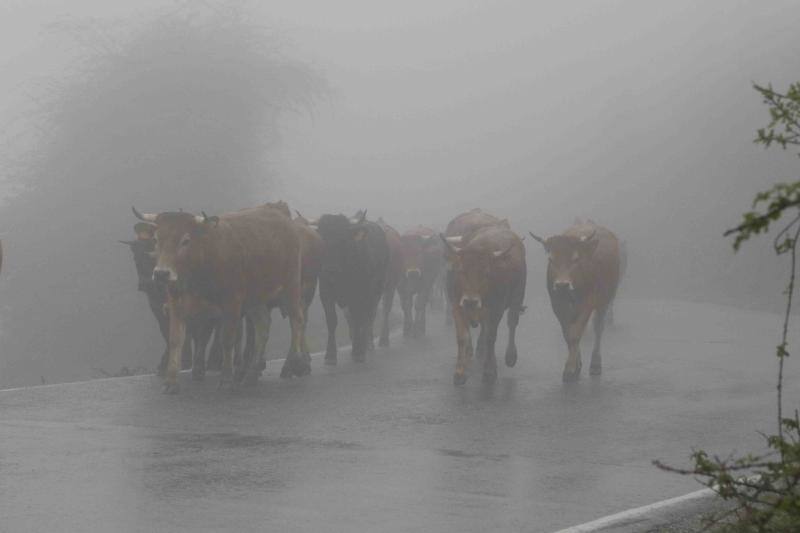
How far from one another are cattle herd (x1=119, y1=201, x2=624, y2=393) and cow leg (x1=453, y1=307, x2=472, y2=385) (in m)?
0.01

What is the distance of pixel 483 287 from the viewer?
1700 cm

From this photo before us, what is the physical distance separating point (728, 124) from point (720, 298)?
26.2 m

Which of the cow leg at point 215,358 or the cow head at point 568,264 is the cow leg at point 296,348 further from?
the cow head at point 568,264

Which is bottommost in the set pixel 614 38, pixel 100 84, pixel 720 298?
pixel 720 298

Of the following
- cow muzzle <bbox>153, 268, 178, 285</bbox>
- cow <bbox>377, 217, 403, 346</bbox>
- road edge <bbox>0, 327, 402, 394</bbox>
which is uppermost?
cow muzzle <bbox>153, 268, 178, 285</bbox>

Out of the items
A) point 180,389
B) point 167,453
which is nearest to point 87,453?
point 167,453

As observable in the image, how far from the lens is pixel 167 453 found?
37.7 feet

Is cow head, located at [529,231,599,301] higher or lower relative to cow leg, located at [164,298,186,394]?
higher

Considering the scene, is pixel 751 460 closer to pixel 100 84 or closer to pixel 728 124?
pixel 100 84

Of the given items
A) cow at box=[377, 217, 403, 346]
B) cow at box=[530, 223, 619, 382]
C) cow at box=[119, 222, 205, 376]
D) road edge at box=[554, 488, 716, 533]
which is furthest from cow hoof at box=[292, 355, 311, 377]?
road edge at box=[554, 488, 716, 533]

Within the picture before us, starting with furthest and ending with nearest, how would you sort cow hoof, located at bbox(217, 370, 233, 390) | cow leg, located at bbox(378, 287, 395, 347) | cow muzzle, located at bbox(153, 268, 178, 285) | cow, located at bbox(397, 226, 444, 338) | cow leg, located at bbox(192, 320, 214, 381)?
cow, located at bbox(397, 226, 444, 338)
cow leg, located at bbox(378, 287, 395, 347)
cow leg, located at bbox(192, 320, 214, 381)
cow hoof, located at bbox(217, 370, 233, 390)
cow muzzle, located at bbox(153, 268, 178, 285)

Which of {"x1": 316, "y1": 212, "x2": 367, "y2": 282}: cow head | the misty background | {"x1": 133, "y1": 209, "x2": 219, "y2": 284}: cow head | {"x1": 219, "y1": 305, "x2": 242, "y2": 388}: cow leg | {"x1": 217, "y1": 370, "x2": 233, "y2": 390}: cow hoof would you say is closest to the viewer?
{"x1": 133, "y1": 209, "x2": 219, "y2": 284}: cow head

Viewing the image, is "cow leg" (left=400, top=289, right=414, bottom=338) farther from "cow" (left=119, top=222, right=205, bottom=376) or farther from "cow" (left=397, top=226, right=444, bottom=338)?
"cow" (left=119, top=222, right=205, bottom=376)

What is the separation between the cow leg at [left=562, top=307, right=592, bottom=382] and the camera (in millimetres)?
17062
